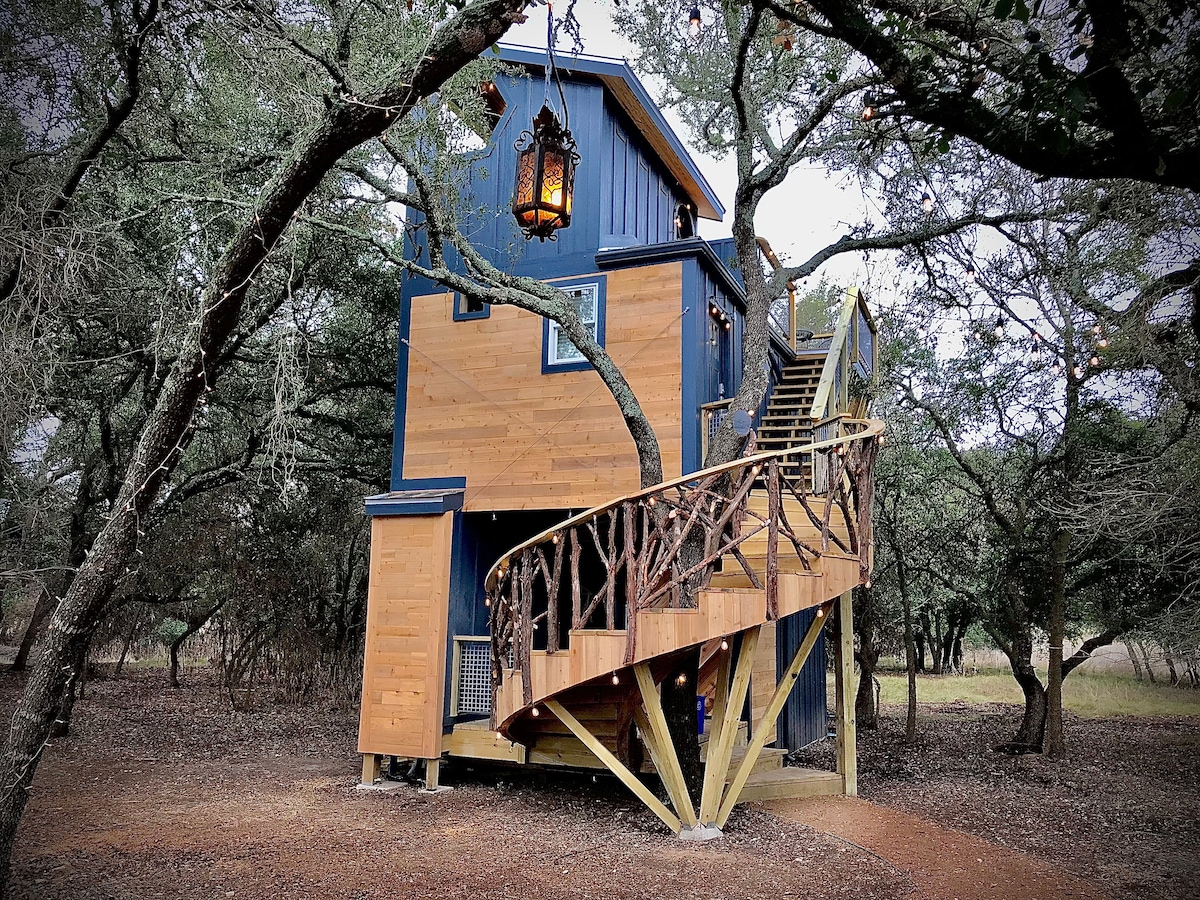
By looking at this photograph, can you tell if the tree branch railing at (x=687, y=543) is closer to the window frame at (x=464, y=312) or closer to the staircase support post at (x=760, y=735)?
the staircase support post at (x=760, y=735)

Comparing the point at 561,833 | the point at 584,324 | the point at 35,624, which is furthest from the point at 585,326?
the point at 35,624

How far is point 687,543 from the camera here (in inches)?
308

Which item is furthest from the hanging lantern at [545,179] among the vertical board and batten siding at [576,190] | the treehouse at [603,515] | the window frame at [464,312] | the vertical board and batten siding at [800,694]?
the vertical board and batten siding at [800,694]

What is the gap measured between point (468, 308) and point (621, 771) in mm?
5719

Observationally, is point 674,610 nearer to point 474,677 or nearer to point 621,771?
point 621,771

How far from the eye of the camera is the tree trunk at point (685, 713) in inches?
307

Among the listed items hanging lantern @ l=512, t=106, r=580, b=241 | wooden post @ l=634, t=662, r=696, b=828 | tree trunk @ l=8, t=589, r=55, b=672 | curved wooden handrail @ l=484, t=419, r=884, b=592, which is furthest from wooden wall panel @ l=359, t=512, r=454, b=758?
tree trunk @ l=8, t=589, r=55, b=672

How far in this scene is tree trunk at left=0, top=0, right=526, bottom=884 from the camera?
15.1 ft

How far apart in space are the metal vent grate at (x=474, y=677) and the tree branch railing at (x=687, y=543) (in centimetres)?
105

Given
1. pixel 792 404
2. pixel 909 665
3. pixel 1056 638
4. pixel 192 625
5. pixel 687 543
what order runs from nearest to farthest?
pixel 687 543 → pixel 1056 638 → pixel 909 665 → pixel 792 404 → pixel 192 625

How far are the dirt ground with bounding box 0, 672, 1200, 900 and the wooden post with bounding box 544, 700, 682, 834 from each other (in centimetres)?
15

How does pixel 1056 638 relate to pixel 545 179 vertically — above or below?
below

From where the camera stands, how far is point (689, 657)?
26.1ft

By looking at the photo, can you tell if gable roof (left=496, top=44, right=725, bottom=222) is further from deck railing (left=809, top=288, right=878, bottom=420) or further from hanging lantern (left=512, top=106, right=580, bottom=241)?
deck railing (left=809, top=288, right=878, bottom=420)
